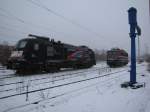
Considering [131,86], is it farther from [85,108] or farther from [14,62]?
[14,62]

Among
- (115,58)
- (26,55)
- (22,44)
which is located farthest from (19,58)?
(115,58)

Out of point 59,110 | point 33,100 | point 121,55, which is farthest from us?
point 121,55

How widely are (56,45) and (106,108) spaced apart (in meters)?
13.3

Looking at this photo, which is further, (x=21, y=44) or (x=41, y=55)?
(x=41, y=55)

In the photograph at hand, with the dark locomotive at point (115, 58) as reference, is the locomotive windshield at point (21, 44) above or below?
above

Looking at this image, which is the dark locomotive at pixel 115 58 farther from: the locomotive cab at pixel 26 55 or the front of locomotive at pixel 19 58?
the front of locomotive at pixel 19 58

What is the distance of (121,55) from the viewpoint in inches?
1088

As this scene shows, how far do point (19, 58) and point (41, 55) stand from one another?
224 centimetres

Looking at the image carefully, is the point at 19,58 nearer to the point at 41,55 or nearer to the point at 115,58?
the point at 41,55

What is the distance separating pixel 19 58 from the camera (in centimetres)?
1466

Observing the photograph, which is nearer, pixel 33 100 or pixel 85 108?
pixel 85 108

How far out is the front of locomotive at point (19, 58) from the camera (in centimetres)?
1452

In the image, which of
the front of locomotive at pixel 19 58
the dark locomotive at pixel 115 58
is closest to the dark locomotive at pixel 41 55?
the front of locomotive at pixel 19 58

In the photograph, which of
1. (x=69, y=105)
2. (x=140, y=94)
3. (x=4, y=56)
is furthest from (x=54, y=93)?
(x=4, y=56)
